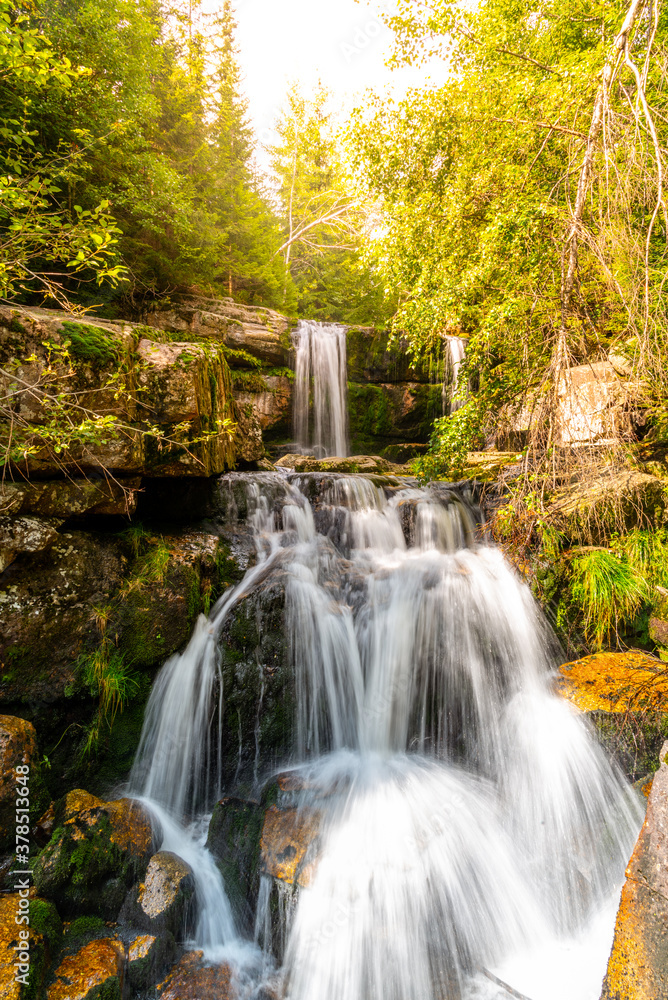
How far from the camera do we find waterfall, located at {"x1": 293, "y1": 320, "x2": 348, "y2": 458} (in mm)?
11414

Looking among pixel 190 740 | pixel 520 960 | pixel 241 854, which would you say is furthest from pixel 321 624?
pixel 520 960

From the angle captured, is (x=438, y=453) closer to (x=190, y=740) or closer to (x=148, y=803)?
(x=190, y=740)

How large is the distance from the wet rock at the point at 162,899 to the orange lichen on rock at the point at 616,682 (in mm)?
Result: 3347

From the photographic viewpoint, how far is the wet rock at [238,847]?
2832 mm

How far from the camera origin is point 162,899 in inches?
105

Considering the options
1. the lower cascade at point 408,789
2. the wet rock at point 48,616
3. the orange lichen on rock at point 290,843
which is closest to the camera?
the lower cascade at point 408,789

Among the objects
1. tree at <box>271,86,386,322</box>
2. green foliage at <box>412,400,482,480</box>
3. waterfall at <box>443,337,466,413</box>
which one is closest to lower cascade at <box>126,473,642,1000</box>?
green foliage at <box>412,400,482,480</box>

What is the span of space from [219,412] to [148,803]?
160 inches

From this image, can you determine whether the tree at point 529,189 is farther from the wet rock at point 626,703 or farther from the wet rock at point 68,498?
the wet rock at point 68,498

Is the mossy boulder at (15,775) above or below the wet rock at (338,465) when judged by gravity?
below

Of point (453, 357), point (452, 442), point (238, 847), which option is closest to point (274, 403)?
point (453, 357)

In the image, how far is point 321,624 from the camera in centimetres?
441

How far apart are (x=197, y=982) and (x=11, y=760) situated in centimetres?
173

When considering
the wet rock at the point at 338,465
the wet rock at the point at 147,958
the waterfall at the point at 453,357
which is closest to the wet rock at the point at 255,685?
the wet rock at the point at 147,958
